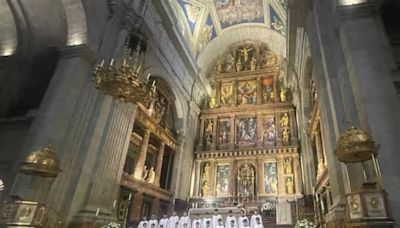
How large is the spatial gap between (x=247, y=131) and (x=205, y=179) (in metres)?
3.92

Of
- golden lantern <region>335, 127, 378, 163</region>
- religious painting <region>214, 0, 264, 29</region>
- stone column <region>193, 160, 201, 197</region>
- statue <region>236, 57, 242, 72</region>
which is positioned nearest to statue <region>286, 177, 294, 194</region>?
stone column <region>193, 160, 201, 197</region>

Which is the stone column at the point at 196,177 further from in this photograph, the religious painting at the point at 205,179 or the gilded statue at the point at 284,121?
the gilded statue at the point at 284,121

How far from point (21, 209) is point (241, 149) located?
1174 cm

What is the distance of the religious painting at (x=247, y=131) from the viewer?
16009mm

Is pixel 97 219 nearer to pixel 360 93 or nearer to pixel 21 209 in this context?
pixel 21 209

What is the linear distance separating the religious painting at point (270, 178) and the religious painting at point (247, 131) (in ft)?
5.57

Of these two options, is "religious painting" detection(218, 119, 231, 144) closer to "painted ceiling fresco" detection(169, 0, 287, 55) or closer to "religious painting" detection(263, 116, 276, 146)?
"religious painting" detection(263, 116, 276, 146)

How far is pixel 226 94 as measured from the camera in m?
18.2

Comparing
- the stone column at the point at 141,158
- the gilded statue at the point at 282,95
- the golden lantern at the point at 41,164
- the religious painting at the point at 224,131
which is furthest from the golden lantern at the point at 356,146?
the gilded statue at the point at 282,95

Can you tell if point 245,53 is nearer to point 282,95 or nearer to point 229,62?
point 229,62

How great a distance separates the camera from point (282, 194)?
1355 cm

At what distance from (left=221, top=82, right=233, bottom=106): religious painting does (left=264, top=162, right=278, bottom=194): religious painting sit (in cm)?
499

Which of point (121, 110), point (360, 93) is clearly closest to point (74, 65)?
point (121, 110)

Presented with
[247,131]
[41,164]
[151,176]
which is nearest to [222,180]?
[247,131]
